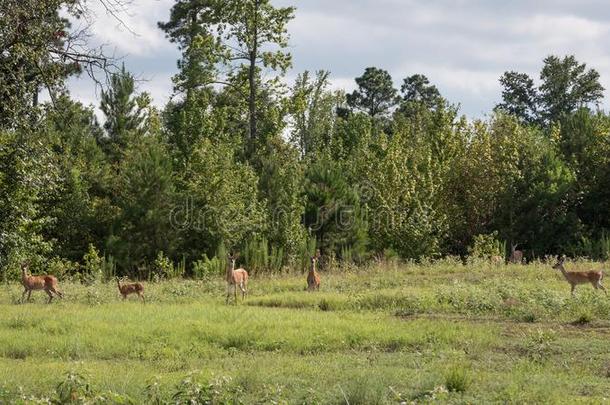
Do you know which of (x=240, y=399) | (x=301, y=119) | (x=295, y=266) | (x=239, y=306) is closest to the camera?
(x=240, y=399)

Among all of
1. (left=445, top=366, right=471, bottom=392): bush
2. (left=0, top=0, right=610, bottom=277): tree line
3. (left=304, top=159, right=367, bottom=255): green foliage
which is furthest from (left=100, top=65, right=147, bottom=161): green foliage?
(left=445, top=366, right=471, bottom=392): bush

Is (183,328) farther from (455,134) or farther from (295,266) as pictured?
(455,134)

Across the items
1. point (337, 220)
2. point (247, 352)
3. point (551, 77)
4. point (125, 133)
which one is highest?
point (551, 77)

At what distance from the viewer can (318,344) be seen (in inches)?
557

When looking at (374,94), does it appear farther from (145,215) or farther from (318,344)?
(318,344)

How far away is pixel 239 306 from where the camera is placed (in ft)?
62.7

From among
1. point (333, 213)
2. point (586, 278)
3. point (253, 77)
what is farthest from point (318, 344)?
point (253, 77)

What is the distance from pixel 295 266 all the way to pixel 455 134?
15.9 meters

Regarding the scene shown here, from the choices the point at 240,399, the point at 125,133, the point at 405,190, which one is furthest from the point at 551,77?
the point at 240,399

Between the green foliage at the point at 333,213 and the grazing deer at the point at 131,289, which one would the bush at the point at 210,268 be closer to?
the grazing deer at the point at 131,289

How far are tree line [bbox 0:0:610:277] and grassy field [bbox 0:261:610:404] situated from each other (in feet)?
27.5

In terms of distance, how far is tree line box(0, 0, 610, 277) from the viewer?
107 ft

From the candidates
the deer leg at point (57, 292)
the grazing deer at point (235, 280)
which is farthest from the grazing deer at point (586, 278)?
the deer leg at point (57, 292)

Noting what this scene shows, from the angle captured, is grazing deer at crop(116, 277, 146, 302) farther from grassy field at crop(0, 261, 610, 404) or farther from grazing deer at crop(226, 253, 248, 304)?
grazing deer at crop(226, 253, 248, 304)
